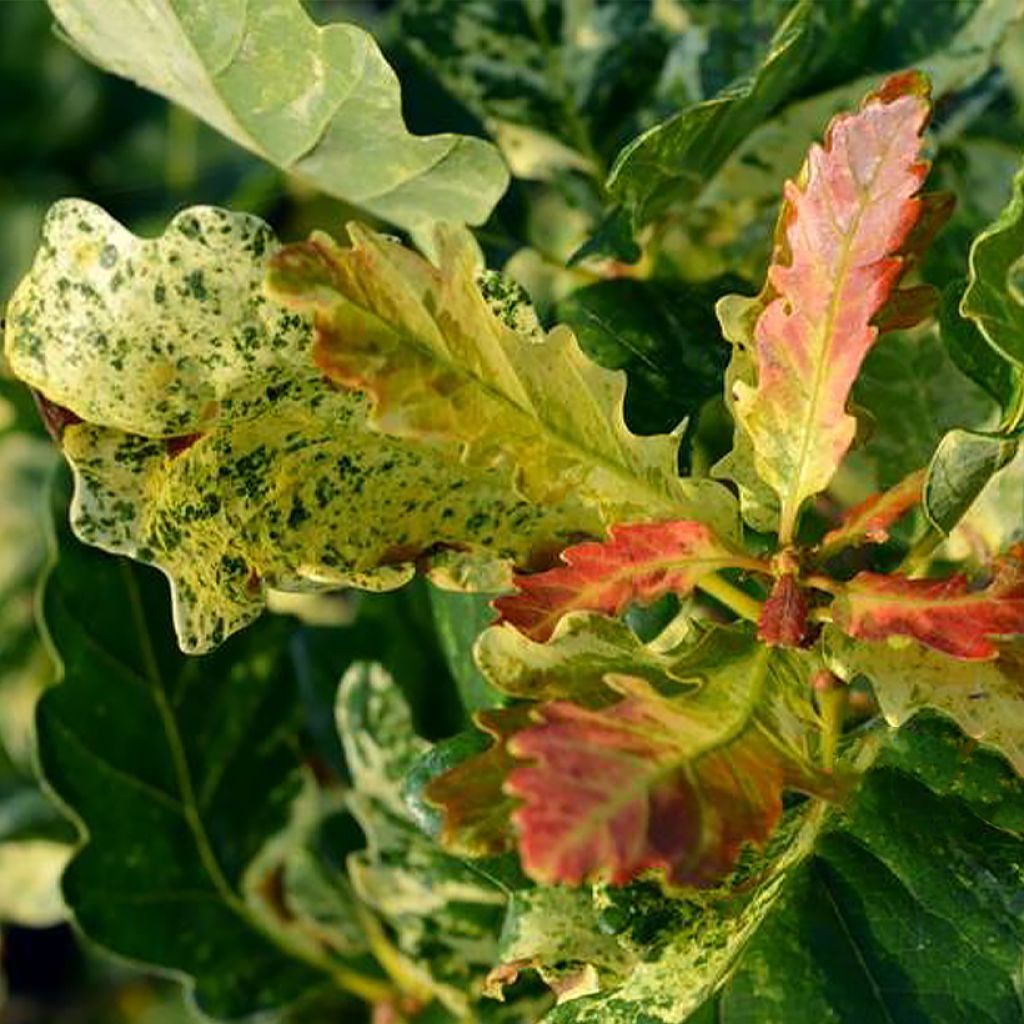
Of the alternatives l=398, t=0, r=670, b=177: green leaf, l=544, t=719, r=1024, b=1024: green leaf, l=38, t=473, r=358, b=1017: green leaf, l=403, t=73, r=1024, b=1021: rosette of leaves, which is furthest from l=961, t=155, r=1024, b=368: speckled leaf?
l=38, t=473, r=358, b=1017: green leaf

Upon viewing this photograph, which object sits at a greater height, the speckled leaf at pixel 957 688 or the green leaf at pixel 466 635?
the speckled leaf at pixel 957 688

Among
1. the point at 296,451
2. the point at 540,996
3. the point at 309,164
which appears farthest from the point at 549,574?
the point at 540,996

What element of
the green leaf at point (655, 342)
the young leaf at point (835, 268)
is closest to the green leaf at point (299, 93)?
the green leaf at point (655, 342)

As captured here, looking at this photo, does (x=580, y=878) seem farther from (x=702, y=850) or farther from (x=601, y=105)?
(x=601, y=105)

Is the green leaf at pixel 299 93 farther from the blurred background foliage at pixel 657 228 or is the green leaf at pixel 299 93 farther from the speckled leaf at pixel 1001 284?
the speckled leaf at pixel 1001 284

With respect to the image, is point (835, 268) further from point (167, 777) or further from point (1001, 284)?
point (167, 777)

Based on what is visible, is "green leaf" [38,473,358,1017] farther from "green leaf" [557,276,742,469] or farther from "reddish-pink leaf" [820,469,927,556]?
"reddish-pink leaf" [820,469,927,556]
